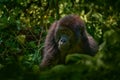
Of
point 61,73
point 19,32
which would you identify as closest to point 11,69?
point 61,73

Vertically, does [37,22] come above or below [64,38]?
A: below

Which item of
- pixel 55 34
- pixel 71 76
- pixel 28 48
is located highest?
pixel 71 76

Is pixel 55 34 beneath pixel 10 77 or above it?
beneath

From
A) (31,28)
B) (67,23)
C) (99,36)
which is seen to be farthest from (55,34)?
(31,28)

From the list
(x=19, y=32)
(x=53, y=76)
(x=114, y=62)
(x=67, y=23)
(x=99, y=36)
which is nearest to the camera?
(x=53, y=76)

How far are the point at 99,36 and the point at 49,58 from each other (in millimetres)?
1200

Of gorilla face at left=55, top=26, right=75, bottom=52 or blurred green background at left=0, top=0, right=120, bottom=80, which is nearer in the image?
blurred green background at left=0, top=0, right=120, bottom=80

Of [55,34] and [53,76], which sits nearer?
[53,76]

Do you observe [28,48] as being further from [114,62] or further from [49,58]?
[114,62]

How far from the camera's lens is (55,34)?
5.23m

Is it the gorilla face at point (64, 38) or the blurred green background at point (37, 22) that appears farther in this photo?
the gorilla face at point (64, 38)

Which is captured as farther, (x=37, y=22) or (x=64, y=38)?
(x=37, y=22)

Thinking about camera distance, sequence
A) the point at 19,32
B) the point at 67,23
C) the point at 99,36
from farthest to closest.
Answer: the point at 19,32
the point at 99,36
the point at 67,23

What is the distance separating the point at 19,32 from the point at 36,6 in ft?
2.36
